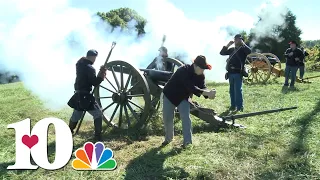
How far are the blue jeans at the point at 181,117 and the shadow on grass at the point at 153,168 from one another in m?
0.26

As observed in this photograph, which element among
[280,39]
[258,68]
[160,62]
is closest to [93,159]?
[160,62]

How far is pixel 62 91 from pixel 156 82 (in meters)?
4.01

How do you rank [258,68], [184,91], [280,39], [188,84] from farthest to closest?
[280,39] < [258,68] < [184,91] < [188,84]

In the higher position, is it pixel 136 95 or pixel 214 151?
pixel 136 95

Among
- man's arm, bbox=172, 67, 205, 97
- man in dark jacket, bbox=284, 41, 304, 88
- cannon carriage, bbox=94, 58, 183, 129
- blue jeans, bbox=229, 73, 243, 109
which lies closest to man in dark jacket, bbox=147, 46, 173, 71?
cannon carriage, bbox=94, 58, 183, 129

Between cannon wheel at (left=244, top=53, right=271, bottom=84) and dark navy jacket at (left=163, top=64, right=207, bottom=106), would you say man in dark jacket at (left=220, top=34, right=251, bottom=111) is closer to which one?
dark navy jacket at (left=163, top=64, right=207, bottom=106)

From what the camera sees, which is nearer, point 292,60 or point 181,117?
point 181,117

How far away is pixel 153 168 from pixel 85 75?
1.88m

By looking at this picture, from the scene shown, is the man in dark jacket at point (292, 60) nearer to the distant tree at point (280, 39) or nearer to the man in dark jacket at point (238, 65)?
the man in dark jacket at point (238, 65)

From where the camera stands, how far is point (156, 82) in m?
6.63

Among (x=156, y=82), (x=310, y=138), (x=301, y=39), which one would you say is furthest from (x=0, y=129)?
(x=301, y=39)

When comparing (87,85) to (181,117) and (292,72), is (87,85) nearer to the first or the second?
(181,117)

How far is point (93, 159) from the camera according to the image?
4.58 m

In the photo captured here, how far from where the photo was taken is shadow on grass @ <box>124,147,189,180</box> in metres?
4.25
